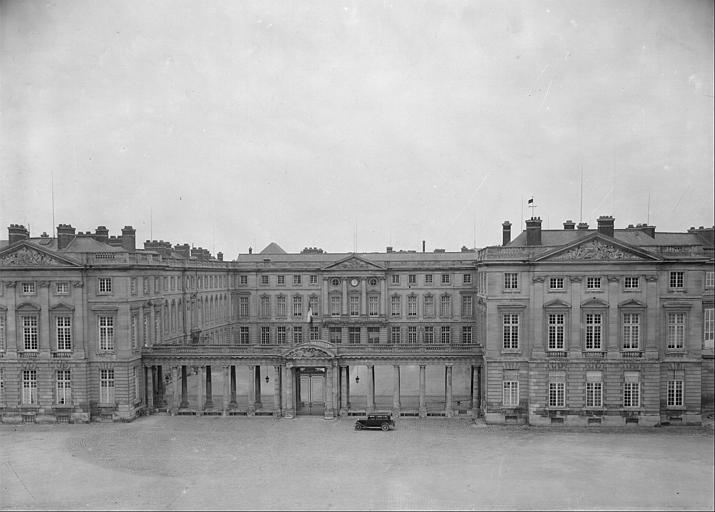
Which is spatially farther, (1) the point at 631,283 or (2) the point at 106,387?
(2) the point at 106,387

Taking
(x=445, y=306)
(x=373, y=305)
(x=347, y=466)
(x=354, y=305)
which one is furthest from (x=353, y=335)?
(x=347, y=466)

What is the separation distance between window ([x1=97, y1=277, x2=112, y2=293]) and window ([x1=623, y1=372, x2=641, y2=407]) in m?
33.5

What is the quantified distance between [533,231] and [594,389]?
35.2ft

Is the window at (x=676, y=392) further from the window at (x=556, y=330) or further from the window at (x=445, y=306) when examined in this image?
the window at (x=445, y=306)

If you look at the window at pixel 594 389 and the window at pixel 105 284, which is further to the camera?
the window at pixel 105 284

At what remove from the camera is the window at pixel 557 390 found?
129ft

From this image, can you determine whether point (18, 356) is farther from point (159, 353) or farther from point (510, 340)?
point (510, 340)

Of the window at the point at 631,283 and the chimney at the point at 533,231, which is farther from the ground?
the chimney at the point at 533,231

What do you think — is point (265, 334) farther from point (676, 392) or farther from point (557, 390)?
point (676, 392)

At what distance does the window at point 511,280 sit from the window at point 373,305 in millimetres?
26507

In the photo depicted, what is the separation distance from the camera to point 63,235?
42.8 metres

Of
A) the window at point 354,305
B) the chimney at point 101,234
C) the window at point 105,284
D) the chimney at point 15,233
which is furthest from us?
the window at point 354,305

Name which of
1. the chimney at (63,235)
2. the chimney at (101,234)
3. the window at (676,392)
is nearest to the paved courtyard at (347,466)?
the window at (676,392)

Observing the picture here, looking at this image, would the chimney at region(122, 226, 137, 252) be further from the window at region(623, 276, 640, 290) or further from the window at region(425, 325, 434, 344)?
the window at region(623, 276, 640, 290)
